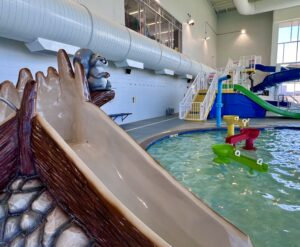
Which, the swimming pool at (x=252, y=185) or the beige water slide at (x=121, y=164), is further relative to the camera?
the swimming pool at (x=252, y=185)

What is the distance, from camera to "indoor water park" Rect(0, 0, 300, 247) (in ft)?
1.58

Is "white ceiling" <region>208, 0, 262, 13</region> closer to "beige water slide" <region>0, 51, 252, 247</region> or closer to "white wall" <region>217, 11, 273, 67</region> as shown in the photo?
"white wall" <region>217, 11, 273, 67</region>

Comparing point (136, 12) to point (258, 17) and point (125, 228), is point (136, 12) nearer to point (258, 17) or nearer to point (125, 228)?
point (125, 228)

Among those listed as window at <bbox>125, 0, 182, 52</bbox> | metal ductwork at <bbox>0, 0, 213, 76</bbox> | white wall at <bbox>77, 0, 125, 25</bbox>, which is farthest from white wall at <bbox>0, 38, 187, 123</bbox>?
window at <bbox>125, 0, 182, 52</bbox>

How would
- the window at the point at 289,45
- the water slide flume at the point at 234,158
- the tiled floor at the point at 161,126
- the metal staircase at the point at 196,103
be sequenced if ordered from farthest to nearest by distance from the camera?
the window at the point at 289,45, the metal staircase at the point at 196,103, the tiled floor at the point at 161,126, the water slide flume at the point at 234,158

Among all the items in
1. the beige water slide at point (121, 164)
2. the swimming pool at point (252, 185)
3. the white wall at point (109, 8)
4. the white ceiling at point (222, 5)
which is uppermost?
the white ceiling at point (222, 5)

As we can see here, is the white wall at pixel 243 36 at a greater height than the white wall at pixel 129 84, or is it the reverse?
the white wall at pixel 243 36

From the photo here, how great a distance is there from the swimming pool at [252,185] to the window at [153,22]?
4.94m

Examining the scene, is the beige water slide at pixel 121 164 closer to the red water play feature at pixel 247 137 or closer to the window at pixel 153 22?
the red water play feature at pixel 247 137

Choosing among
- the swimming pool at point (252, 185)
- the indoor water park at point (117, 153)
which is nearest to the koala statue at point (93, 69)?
the indoor water park at point (117, 153)

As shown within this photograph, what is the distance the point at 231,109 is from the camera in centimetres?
928

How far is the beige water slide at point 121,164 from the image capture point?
805 millimetres

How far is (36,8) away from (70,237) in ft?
13.0

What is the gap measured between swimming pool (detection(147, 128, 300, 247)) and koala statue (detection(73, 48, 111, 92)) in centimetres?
164
